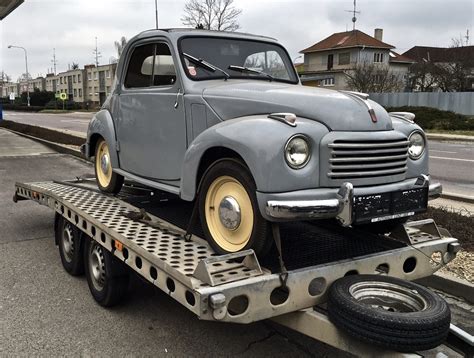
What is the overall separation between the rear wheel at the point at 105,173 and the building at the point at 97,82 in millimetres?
81595

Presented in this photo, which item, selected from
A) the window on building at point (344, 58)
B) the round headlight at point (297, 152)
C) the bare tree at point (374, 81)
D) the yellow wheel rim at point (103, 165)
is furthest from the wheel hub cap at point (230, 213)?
the window on building at point (344, 58)

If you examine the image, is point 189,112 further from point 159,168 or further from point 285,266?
point 285,266

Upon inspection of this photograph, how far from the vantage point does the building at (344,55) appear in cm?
5912

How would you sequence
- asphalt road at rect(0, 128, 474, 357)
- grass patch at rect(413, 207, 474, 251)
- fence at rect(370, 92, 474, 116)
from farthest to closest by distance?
1. fence at rect(370, 92, 474, 116)
2. grass patch at rect(413, 207, 474, 251)
3. asphalt road at rect(0, 128, 474, 357)

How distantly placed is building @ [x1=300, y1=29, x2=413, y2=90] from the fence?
74.9 ft

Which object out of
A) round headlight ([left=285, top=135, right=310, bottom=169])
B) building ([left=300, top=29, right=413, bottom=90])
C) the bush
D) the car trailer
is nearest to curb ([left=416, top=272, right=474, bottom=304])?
the car trailer

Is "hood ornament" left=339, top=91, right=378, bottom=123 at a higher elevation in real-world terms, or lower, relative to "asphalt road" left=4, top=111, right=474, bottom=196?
higher

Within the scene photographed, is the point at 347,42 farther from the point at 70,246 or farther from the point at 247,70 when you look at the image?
the point at 70,246

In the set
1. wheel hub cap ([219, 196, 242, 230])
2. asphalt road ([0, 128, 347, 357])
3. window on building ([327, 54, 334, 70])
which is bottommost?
asphalt road ([0, 128, 347, 357])

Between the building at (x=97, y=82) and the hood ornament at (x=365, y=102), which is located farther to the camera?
the building at (x=97, y=82)

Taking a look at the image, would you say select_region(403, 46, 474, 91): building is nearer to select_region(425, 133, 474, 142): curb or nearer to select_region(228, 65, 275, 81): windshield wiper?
select_region(425, 133, 474, 142): curb

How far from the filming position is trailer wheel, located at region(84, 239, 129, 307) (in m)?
3.90

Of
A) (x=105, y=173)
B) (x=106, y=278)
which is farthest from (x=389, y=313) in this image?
(x=105, y=173)

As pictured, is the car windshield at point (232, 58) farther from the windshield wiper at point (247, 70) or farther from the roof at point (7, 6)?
the roof at point (7, 6)
